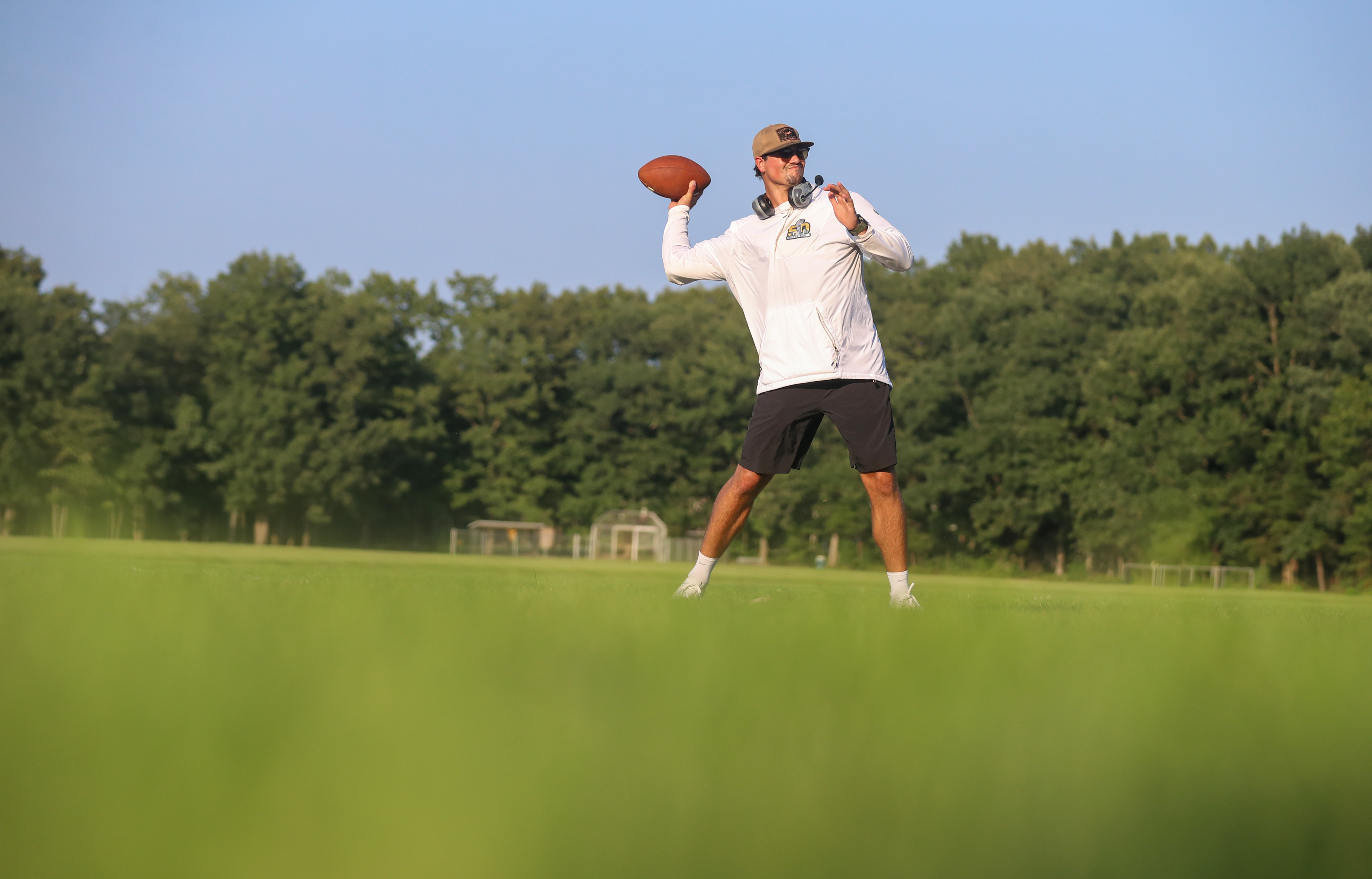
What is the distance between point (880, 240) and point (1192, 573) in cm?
5195

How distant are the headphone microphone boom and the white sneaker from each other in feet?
7.13

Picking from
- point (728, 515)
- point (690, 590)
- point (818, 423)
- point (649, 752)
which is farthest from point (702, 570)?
point (649, 752)

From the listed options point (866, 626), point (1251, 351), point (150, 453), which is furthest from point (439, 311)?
point (866, 626)

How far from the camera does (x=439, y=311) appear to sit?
83.8 metres

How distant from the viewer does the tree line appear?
53.1 metres

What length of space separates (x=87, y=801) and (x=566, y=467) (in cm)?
7541

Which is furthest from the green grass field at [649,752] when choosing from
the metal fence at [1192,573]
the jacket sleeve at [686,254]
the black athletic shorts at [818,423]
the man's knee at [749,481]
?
the metal fence at [1192,573]

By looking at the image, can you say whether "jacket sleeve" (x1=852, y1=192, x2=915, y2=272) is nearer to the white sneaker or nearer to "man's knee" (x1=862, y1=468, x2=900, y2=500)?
"man's knee" (x1=862, y1=468, x2=900, y2=500)

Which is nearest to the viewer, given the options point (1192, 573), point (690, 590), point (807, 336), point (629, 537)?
point (690, 590)

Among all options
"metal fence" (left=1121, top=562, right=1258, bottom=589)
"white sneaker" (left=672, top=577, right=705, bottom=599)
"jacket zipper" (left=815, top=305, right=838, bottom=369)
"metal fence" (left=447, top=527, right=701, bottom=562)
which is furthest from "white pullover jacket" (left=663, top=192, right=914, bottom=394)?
"metal fence" (left=447, top=527, right=701, bottom=562)

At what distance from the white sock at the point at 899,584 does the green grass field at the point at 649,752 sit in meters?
3.69

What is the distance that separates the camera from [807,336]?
6.98 metres

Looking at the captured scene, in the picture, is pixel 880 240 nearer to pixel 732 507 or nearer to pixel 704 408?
pixel 732 507

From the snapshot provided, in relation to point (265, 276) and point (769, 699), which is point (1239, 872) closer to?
point (769, 699)
